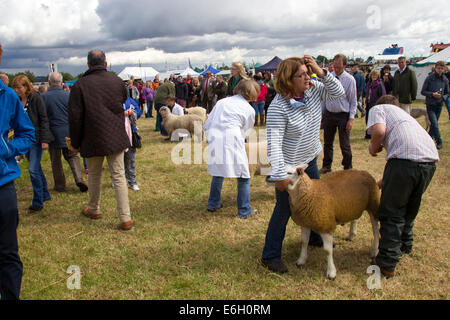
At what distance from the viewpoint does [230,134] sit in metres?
4.78

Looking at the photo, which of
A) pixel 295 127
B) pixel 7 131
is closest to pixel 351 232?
pixel 295 127

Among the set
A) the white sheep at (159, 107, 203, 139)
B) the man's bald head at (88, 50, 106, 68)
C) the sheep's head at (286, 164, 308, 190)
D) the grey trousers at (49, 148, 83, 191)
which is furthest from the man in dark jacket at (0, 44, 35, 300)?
the white sheep at (159, 107, 203, 139)

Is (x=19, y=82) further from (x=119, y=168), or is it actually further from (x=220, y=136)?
(x=220, y=136)

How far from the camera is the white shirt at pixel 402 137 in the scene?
3.04 meters

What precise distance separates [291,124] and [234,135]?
5.87 ft

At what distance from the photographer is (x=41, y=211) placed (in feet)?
18.4

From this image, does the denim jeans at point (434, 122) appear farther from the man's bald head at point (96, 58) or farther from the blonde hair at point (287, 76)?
the man's bald head at point (96, 58)

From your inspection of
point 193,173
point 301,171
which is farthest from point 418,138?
point 193,173

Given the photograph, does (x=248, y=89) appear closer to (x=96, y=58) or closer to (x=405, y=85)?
(x=96, y=58)

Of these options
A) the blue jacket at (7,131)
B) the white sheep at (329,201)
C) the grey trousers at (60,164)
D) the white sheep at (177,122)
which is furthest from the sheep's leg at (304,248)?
the white sheep at (177,122)

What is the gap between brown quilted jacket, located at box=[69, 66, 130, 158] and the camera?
423 cm

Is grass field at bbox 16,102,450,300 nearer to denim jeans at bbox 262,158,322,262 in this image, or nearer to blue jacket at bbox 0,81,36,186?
denim jeans at bbox 262,158,322,262

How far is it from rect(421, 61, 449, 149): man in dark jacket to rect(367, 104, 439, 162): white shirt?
6.42 m
